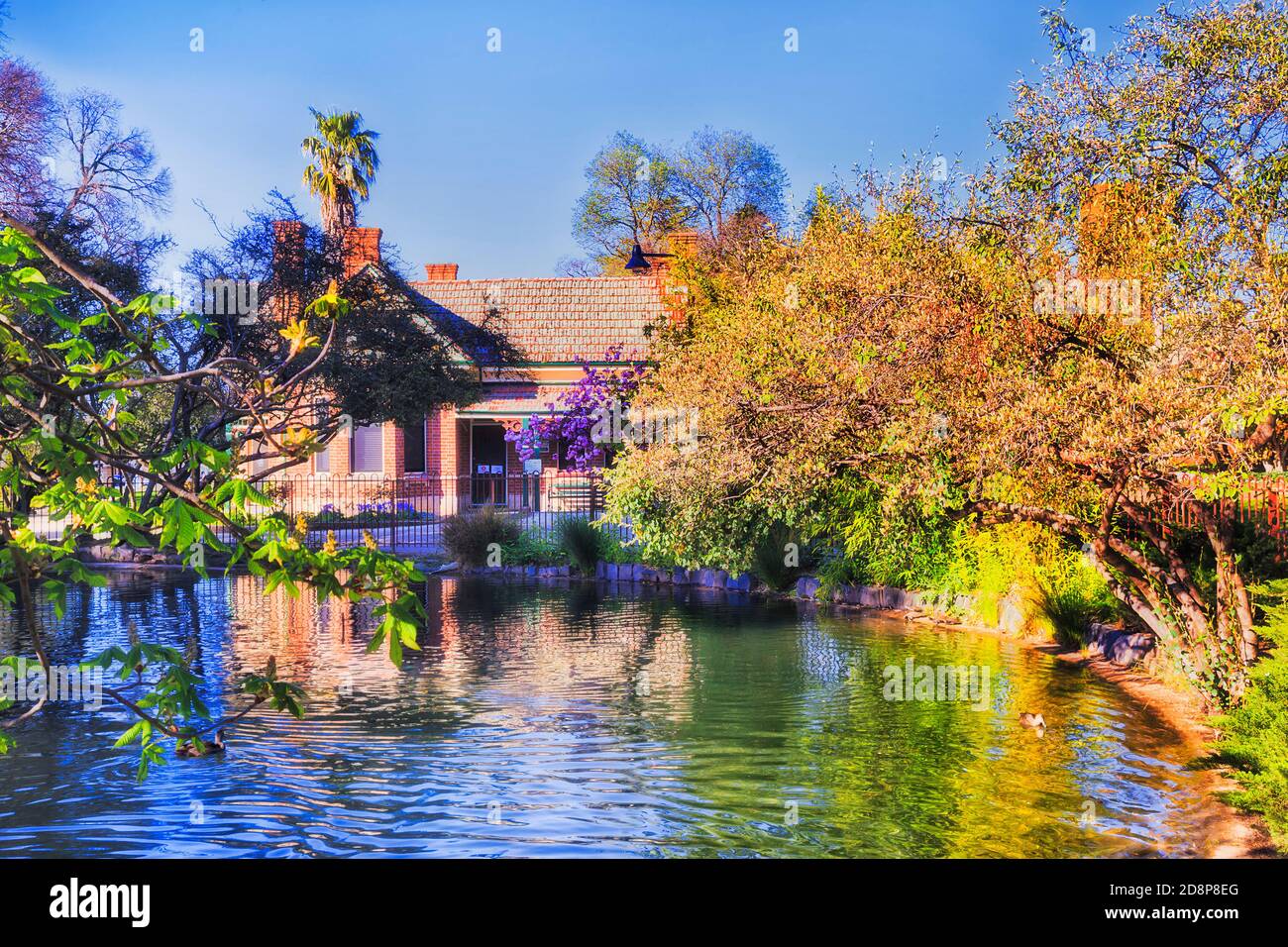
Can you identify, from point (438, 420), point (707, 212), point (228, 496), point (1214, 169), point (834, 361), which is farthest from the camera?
point (707, 212)

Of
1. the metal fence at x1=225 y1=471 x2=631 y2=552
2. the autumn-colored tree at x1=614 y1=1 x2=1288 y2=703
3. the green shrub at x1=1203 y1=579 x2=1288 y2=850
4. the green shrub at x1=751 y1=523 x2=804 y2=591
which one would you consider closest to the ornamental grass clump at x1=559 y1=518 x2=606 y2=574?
the metal fence at x1=225 y1=471 x2=631 y2=552

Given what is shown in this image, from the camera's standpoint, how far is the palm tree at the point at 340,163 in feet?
129

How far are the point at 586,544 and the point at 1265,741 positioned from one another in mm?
16975

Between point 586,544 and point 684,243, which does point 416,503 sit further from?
point 586,544

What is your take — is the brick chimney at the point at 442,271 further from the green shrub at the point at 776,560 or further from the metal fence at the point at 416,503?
the green shrub at the point at 776,560

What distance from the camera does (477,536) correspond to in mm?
24391

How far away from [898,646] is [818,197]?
33.2ft

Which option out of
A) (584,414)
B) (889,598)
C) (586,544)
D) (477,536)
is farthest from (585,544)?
(889,598)

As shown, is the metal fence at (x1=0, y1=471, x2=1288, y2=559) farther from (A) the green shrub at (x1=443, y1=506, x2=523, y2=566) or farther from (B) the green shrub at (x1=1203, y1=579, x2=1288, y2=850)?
(B) the green shrub at (x1=1203, y1=579, x2=1288, y2=850)

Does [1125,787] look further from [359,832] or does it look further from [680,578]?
[680,578]

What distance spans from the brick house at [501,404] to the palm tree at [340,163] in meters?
2.56

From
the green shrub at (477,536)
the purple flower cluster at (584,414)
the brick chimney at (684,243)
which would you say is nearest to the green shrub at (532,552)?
the green shrub at (477,536)

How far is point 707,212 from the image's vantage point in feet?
166
